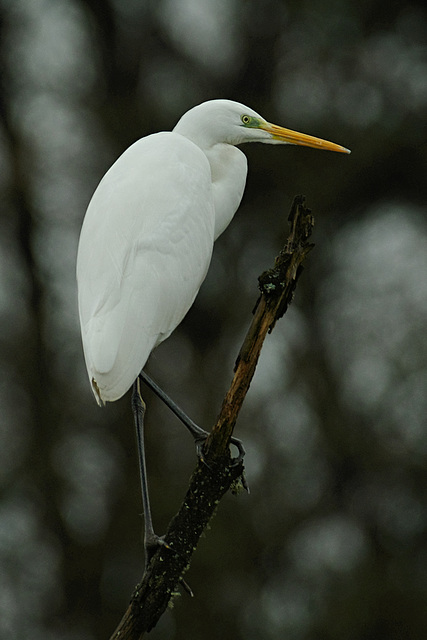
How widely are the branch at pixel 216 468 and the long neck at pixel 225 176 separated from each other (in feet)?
3.05

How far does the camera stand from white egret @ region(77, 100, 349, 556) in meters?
3.09

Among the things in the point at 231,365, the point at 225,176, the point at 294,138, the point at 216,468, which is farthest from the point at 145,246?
the point at 231,365

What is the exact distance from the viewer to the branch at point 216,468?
291 cm

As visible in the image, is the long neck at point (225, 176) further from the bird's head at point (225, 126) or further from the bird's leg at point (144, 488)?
the bird's leg at point (144, 488)

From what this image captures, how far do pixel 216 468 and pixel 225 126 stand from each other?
4.56ft

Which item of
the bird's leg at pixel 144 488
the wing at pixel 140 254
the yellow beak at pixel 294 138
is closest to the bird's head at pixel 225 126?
the yellow beak at pixel 294 138

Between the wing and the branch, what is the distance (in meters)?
0.31

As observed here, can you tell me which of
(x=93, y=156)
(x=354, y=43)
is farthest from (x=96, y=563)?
(x=354, y=43)

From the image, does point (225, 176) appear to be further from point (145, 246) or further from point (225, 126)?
point (145, 246)

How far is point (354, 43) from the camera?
28.4 ft

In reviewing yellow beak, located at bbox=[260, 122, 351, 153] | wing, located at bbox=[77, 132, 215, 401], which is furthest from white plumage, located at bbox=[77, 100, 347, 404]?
yellow beak, located at bbox=[260, 122, 351, 153]

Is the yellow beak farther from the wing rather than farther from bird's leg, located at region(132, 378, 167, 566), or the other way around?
bird's leg, located at region(132, 378, 167, 566)

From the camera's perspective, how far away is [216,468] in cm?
299

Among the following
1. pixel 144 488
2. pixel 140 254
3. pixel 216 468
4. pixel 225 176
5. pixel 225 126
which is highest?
pixel 225 126
